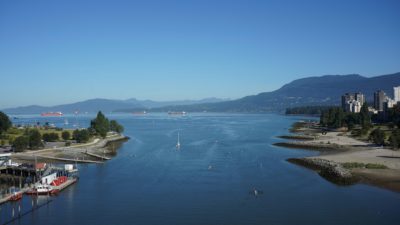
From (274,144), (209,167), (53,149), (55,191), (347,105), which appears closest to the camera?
(55,191)

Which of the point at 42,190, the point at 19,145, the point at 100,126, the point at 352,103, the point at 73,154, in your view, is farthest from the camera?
the point at 352,103

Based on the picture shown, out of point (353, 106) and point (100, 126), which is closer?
point (100, 126)

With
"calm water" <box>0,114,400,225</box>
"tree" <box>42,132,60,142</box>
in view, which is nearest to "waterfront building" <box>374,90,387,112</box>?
"calm water" <box>0,114,400,225</box>

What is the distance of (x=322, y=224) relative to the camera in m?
22.2

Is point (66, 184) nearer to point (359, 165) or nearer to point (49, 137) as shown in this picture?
point (359, 165)

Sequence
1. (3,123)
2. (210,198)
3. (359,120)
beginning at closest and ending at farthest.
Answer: (210,198) → (3,123) → (359,120)

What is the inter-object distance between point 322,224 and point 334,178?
1148cm

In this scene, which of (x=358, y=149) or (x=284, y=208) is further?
(x=358, y=149)

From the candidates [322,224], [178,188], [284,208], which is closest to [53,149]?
[178,188]

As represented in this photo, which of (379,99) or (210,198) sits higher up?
(379,99)

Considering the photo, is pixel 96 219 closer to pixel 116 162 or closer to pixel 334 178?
pixel 334 178

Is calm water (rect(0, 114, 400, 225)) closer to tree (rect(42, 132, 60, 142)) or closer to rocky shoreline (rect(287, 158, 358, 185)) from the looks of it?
rocky shoreline (rect(287, 158, 358, 185))

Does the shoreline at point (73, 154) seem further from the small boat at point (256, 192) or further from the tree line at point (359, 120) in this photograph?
the tree line at point (359, 120)

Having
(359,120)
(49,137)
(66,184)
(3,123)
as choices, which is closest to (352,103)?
(359,120)
